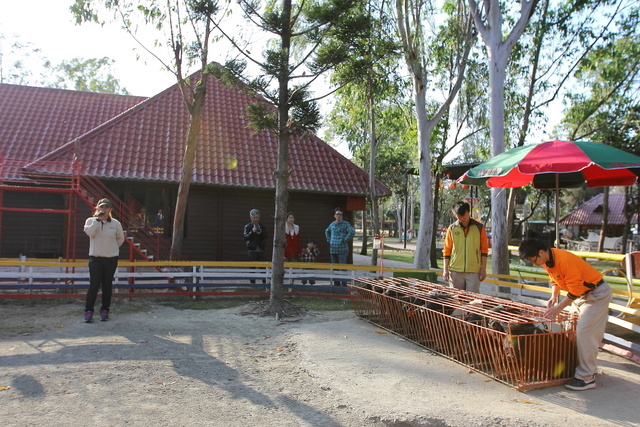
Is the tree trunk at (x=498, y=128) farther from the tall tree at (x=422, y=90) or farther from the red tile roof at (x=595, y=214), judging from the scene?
the red tile roof at (x=595, y=214)

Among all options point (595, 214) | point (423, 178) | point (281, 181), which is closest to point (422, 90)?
point (423, 178)

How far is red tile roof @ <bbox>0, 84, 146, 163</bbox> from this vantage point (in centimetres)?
1490

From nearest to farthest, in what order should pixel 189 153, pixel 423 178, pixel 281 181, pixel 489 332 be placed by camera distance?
pixel 489 332 → pixel 281 181 → pixel 189 153 → pixel 423 178

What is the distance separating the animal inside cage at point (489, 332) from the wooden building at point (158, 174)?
24.3ft

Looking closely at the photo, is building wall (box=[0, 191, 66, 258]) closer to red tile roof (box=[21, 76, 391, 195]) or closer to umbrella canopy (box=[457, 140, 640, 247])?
red tile roof (box=[21, 76, 391, 195])

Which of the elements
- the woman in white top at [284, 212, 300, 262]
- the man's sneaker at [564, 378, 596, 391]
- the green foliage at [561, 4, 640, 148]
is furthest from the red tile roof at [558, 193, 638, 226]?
the man's sneaker at [564, 378, 596, 391]

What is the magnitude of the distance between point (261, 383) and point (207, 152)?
10.7 metres

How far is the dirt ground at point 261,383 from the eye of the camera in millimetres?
4289

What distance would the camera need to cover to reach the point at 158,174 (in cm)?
1351

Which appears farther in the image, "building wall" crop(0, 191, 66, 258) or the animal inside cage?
"building wall" crop(0, 191, 66, 258)

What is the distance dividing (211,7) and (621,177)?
680 centimetres

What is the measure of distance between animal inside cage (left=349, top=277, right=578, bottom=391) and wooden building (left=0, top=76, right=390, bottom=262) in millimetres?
7392

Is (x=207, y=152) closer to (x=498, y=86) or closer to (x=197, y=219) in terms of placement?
(x=197, y=219)

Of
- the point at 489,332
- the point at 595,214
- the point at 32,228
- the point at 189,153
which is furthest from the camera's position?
the point at 595,214
